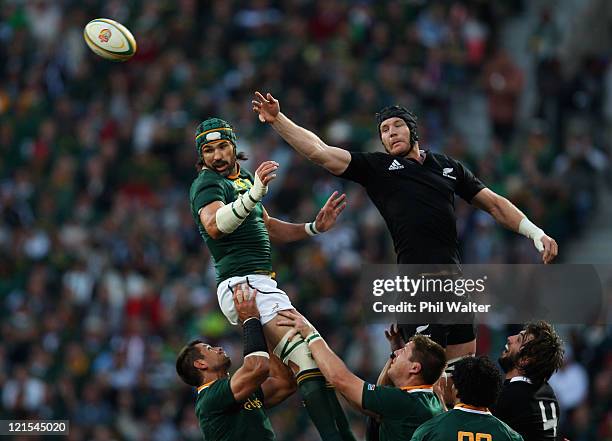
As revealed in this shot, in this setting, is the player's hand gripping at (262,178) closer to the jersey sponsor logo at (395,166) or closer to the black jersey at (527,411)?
the jersey sponsor logo at (395,166)

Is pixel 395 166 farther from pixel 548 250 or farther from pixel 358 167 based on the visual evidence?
pixel 548 250

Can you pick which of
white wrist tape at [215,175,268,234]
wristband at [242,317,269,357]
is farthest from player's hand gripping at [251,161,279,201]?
wristband at [242,317,269,357]

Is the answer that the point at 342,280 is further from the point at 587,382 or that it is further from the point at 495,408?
the point at 495,408

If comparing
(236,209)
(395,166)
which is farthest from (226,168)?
(395,166)

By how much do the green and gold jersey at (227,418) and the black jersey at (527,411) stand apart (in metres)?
1.76

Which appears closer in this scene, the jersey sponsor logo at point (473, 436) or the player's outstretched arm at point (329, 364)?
the jersey sponsor logo at point (473, 436)

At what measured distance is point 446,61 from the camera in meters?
22.3

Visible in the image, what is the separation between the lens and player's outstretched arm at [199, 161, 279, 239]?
389 inches

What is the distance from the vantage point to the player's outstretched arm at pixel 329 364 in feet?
31.9

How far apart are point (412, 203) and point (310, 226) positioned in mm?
1124

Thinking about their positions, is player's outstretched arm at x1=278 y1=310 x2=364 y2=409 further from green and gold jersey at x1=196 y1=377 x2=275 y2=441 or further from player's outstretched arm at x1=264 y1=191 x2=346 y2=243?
player's outstretched arm at x1=264 y1=191 x2=346 y2=243

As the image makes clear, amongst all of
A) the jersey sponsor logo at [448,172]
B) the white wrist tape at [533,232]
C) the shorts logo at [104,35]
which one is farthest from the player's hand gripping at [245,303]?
the shorts logo at [104,35]

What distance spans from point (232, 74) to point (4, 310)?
5.47 metres

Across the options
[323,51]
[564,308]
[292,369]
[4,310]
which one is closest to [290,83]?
[323,51]
